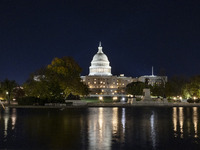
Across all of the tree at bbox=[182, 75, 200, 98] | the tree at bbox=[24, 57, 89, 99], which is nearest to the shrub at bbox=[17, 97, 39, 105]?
the tree at bbox=[24, 57, 89, 99]

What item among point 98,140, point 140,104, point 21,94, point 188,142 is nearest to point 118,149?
point 98,140

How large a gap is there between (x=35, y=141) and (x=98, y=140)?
3229 mm

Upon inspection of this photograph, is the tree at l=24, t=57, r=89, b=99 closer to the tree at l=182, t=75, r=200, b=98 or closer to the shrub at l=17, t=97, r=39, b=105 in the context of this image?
the shrub at l=17, t=97, r=39, b=105

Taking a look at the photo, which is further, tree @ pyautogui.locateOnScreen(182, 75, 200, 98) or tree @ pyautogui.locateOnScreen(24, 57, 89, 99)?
tree @ pyautogui.locateOnScreen(182, 75, 200, 98)

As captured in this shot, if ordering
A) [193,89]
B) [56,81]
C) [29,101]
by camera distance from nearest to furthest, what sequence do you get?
[29,101] → [56,81] → [193,89]

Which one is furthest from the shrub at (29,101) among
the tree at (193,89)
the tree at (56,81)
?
the tree at (193,89)

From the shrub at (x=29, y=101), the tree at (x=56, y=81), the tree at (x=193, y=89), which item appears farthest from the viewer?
the tree at (x=193, y=89)

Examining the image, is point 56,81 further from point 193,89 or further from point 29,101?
point 193,89

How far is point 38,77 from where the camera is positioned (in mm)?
61375

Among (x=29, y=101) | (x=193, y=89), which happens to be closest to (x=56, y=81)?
(x=29, y=101)

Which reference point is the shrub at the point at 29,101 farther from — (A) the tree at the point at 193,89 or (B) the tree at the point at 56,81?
(A) the tree at the point at 193,89

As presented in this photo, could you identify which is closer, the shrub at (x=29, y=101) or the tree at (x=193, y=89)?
the shrub at (x=29, y=101)

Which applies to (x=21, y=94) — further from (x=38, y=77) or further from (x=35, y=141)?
(x=35, y=141)

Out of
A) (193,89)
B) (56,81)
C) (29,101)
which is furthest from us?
(193,89)
